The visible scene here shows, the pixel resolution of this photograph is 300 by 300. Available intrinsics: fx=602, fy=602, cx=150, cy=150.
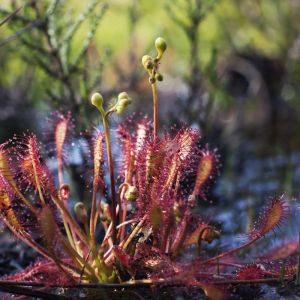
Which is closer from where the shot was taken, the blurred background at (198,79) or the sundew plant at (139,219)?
the sundew plant at (139,219)

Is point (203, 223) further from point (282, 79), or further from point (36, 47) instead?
point (282, 79)

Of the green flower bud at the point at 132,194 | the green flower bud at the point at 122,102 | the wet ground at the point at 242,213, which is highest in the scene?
the green flower bud at the point at 122,102

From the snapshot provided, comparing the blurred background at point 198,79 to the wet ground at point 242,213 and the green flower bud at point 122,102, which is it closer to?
the wet ground at point 242,213

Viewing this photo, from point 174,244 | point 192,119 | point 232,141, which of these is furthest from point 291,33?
point 174,244

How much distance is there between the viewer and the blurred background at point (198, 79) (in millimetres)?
2137

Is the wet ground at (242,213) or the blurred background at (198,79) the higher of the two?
the blurred background at (198,79)

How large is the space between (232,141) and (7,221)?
240cm

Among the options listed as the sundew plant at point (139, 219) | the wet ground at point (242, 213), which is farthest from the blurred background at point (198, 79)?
the sundew plant at point (139, 219)

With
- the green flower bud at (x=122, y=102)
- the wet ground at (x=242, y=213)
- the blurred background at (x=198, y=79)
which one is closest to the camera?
the green flower bud at (x=122, y=102)

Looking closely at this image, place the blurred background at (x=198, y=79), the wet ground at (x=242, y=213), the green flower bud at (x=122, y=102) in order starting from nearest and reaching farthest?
the green flower bud at (x=122, y=102) < the wet ground at (x=242, y=213) < the blurred background at (x=198, y=79)

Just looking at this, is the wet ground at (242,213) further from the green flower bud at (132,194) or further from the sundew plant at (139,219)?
the green flower bud at (132,194)


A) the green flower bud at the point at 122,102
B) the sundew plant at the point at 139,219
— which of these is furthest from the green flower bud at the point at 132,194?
the green flower bud at the point at 122,102

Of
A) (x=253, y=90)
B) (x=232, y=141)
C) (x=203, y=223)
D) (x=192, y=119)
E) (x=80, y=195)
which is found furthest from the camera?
(x=253, y=90)

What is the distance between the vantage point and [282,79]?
4270 millimetres
